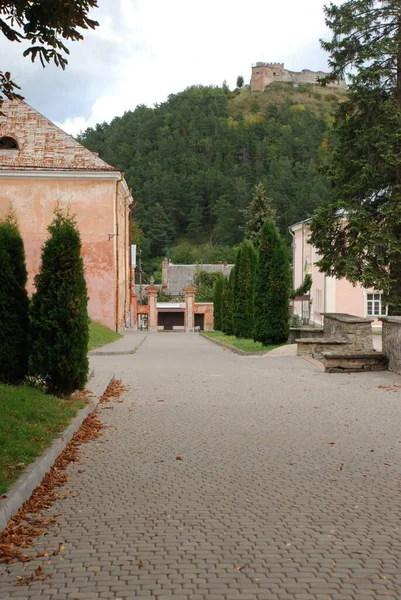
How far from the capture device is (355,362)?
1498 centimetres

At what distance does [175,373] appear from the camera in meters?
16.3

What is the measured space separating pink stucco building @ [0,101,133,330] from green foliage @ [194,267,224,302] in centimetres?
3697

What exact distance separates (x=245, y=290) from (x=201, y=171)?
79.7 m

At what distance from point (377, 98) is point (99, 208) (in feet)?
54.2

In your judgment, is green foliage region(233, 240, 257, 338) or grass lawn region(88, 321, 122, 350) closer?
grass lawn region(88, 321, 122, 350)

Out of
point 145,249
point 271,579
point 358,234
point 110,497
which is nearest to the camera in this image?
point 271,579

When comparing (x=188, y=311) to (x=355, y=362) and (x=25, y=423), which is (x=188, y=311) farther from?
(x=25, y=423)

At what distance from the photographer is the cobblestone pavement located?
3893mm

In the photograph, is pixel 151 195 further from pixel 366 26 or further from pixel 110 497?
pixel 110 497

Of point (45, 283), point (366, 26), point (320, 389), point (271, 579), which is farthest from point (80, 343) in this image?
point (366, 26)

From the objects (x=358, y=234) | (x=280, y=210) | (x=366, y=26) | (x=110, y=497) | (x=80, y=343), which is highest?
(x=280, y=210)

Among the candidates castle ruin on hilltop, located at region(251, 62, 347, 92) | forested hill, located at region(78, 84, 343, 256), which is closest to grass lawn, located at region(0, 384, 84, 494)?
forested hill, located at region(78, 84, 343, 256)

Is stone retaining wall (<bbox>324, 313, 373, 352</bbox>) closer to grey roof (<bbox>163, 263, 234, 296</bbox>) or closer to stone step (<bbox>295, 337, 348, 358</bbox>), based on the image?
stone step (<bbox>295, 337, 348, 358</bbox>)

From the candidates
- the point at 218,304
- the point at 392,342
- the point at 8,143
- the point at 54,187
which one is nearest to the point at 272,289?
the point at 392,342
